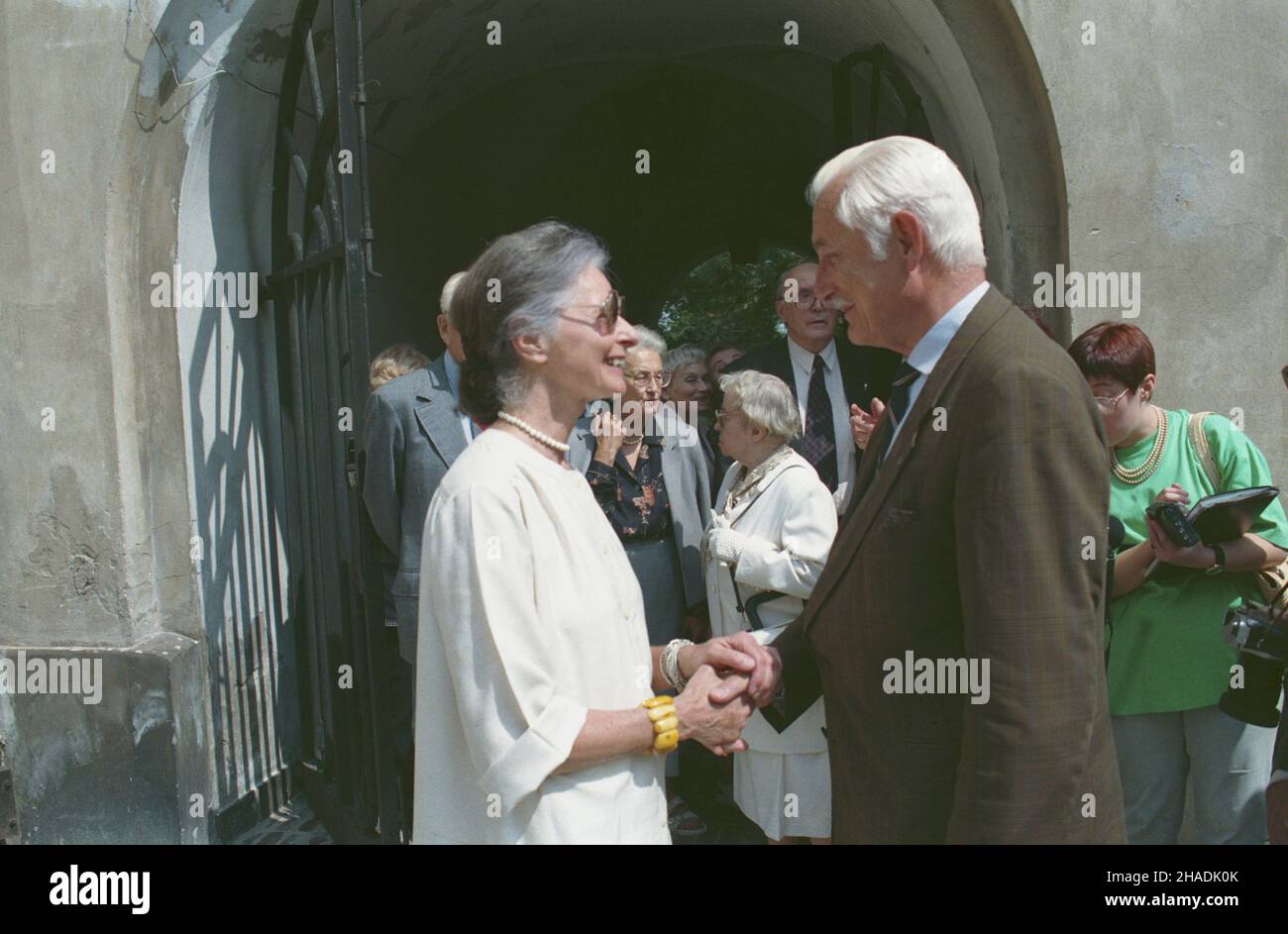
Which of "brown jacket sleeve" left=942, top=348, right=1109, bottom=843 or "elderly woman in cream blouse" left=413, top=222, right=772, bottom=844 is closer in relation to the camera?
"brown jacket sleeve" left=942, top=348, right=1109, bottom=843

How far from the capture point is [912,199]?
1923 mm

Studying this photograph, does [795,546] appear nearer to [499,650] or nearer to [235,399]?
[499,650]

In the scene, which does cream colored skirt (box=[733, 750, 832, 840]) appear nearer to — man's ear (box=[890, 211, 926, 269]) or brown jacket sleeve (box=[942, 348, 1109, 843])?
brown jacket sleeve (box=[942, 348, 1109, 843])

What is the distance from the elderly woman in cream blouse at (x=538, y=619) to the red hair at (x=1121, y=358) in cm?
160

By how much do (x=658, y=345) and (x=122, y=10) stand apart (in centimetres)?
243

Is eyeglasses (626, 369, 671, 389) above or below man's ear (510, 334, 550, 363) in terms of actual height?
above

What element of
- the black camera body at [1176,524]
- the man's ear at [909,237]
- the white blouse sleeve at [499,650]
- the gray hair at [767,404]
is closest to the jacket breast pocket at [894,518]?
the man's ear at [909,237]

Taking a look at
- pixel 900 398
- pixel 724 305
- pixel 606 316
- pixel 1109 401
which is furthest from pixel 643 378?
pixel 724 305

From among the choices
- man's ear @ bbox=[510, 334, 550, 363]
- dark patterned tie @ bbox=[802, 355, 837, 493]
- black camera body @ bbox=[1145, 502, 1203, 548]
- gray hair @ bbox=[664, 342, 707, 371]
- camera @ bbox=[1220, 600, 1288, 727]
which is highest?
gray hair @ bbox=[664, 342, 707, 371]

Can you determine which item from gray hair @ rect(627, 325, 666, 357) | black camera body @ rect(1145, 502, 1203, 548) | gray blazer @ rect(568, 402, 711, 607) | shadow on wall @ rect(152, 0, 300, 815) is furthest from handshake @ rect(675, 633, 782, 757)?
shadow on wall @ rect(152, 0, 300, 815)

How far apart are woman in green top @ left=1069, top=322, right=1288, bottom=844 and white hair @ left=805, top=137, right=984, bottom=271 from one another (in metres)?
1.57

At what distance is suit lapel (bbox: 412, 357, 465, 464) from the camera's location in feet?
13.9
